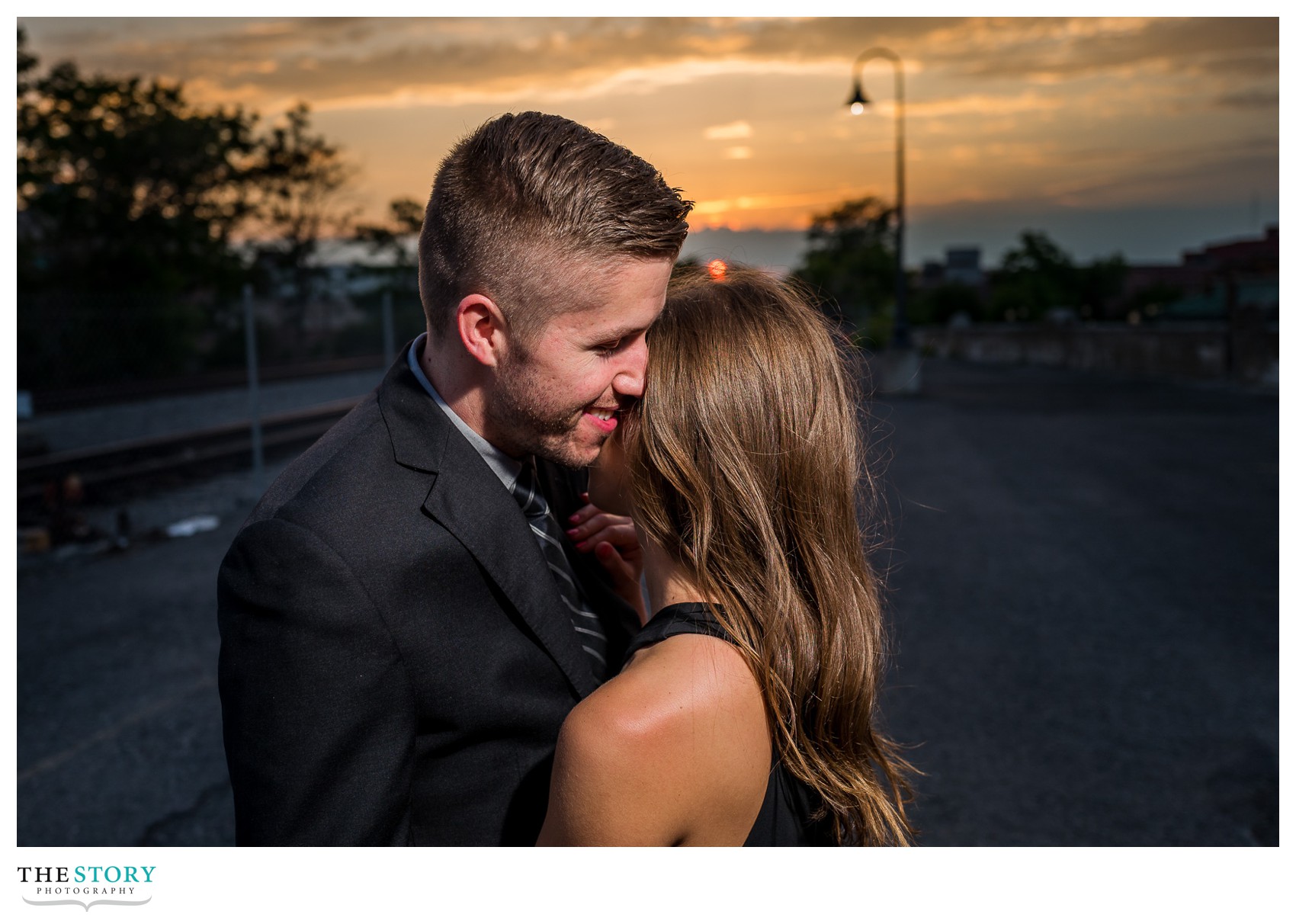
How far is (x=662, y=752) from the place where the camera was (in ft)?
5.04

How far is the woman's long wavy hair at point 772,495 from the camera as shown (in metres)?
1.79

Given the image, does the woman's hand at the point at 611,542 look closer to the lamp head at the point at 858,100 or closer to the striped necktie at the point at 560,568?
the striped necktie at the point at 560,568

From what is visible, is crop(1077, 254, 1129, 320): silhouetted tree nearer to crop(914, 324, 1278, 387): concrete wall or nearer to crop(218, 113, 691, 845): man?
crop(914, 324, 1278, 387): concrete wall

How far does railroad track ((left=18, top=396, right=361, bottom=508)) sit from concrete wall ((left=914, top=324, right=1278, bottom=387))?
1976 cm

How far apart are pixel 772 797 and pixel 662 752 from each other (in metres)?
0.40

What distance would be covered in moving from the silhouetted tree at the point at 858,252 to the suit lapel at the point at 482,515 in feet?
113

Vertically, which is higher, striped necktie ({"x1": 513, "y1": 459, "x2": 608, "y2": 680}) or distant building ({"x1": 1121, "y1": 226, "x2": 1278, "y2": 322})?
distant building ({"x1": 1121, "y1": 226, "x2": 1278, "y2": 322})

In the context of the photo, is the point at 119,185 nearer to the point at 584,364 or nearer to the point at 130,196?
the point at 130,196

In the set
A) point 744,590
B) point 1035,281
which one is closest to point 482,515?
point 744,590

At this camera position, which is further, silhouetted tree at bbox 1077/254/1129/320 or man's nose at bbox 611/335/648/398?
silhouetted tree at bbox 1077/254/1129/320

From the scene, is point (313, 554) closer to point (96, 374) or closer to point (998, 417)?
point (96, 374)

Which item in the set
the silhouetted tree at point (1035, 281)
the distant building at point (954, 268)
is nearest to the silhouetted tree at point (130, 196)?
the silhouetted tree at point (1035, 281)

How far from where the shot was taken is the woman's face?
194 centimetres
